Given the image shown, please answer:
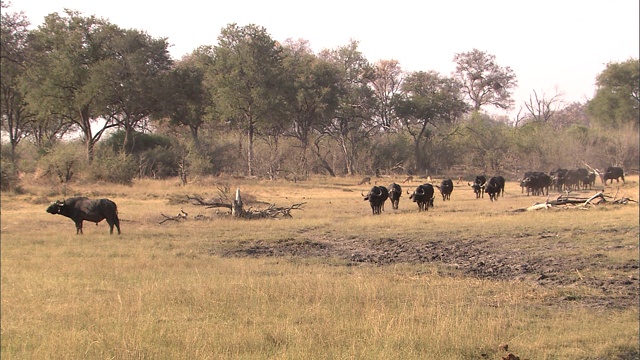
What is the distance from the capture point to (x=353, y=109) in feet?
176

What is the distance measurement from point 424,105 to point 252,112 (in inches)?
724

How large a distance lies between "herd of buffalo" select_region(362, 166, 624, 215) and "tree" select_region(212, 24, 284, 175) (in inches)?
585

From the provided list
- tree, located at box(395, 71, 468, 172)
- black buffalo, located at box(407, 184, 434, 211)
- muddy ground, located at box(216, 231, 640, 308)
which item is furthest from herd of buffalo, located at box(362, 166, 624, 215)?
tree, located at box(395, 71, 468, 172)

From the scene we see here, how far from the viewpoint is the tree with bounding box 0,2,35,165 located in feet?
89.5

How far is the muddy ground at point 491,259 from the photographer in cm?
900

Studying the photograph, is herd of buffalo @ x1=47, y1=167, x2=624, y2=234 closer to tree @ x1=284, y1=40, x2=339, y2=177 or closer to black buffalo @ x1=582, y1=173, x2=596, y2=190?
black buffalo @ x1=582, y1=173, x2=596, y2=190

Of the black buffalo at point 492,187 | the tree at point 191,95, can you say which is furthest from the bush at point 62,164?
the black buffalo at point 492,187

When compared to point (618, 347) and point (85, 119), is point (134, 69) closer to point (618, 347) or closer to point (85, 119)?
point (85, 119)

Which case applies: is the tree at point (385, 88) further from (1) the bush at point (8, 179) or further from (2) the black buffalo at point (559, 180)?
(1) the bush at point (8, 179)

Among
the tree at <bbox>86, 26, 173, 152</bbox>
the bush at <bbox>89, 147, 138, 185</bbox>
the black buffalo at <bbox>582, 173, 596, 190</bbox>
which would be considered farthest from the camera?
the tree at <bbox>86, 26, 173, 152</bbox>

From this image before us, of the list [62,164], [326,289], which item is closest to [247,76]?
[62,164]

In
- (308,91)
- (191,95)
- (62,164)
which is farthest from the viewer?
(308,91)

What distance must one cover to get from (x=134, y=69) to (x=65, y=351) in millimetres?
35173

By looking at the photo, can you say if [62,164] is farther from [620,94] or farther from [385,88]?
[620,94]
